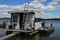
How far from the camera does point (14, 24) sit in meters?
23.0

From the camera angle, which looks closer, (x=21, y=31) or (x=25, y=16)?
(x=21, y=31)

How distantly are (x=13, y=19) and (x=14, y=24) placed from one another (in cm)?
68

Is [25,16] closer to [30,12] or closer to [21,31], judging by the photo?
[30,12]

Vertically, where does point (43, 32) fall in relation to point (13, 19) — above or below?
below

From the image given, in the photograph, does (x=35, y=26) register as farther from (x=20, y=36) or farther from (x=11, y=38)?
(x=11, y=38)

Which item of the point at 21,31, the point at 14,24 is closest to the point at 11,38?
the point at 21,31

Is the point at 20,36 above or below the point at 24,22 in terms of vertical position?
below

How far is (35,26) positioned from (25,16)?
7.09 ft

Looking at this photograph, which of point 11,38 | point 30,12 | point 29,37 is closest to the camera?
point 11,38

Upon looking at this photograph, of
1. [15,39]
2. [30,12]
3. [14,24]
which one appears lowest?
[15,39]

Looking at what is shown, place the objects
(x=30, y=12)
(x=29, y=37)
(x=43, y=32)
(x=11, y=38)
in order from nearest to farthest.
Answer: (x=11, y=38), (x=29, y=37), (x=30, y=12), (x=43, y=32)

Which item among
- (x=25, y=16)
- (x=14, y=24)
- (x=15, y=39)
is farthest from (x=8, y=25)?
(x=15, y=39)

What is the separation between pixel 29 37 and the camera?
21000 millimetres

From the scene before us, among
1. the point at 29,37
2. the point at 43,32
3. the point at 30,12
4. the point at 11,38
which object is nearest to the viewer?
the point at 11,38
